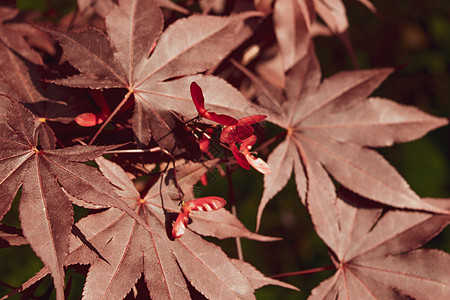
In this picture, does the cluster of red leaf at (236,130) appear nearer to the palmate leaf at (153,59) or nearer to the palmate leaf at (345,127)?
the palmate leaf at (153,59)

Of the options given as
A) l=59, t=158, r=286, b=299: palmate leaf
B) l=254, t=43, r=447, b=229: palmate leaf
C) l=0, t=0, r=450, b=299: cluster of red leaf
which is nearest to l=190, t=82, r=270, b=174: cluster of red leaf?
l=0, t=0, r=450, b=299: cluster of red leaf

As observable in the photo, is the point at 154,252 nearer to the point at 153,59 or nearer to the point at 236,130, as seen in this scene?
the point at 236,130

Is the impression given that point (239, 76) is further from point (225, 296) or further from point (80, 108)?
point (225, 296)

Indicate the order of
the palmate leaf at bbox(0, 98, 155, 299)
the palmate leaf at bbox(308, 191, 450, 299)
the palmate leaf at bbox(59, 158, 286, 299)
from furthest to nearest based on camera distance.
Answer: the palmate leaf at bbox(308, 191, 450, 299)
the palmate leaf at bbox(59, 158, 286, 299)
the palmate leaf at bbox(0, 98, 155, 299)

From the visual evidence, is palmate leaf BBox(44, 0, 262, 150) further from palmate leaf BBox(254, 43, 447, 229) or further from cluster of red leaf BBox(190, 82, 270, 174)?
palmate leaf BBox(254, 43, 447, 229)

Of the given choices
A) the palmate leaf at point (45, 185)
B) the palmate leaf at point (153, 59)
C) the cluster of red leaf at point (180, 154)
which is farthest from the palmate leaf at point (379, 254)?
the palmate leaf at point (45, 185)

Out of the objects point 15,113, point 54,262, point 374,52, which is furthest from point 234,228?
point 374,52
